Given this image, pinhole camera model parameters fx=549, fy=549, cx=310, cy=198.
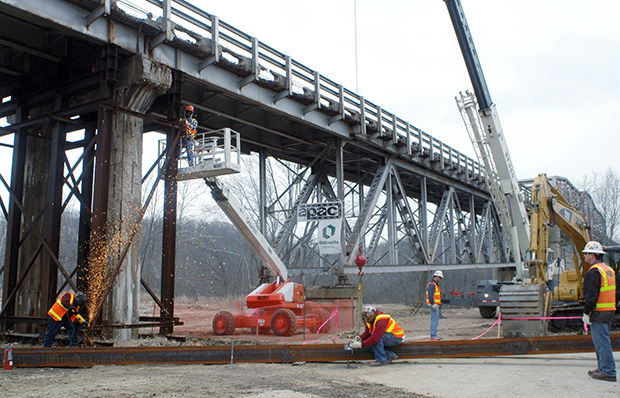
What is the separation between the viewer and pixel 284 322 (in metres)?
15.0

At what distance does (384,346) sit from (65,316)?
6528mm

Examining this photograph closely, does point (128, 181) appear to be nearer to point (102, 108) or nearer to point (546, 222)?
point (102, 108)

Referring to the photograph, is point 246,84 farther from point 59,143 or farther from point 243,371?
point 243,371

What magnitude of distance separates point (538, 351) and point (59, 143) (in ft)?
37.2

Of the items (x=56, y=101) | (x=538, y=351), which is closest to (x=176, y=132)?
(x=56, y=101)

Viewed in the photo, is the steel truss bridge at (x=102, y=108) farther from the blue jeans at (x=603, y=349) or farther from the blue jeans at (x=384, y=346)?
the blue jeans at (x=603, y=349)

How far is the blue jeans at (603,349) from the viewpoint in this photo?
7.20m

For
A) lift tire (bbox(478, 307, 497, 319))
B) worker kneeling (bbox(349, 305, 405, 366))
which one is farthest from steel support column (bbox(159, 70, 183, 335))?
lift tire (bbox(478, 307, 497, 319))

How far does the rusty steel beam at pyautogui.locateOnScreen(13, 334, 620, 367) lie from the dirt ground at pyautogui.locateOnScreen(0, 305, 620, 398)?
14 cm

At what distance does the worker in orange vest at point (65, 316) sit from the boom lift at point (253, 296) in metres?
4.92

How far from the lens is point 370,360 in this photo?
947 cm

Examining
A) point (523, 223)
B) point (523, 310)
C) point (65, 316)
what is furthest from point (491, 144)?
point (65, 316)

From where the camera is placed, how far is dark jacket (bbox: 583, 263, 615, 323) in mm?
7258

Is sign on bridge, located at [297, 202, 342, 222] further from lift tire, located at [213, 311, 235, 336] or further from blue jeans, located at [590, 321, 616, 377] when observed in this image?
blue jeans, located at [590, 321, 616, 377]
